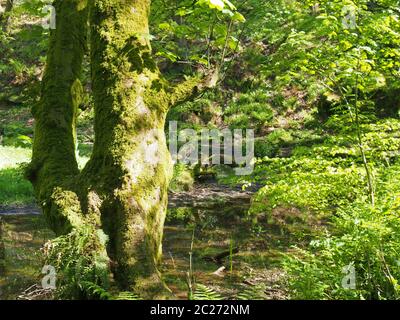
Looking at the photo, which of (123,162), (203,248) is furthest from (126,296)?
(203,248)

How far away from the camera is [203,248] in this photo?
24.3 ft

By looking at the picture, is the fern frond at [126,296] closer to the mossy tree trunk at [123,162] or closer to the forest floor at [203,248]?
the mossy tree trunk at [123,162]

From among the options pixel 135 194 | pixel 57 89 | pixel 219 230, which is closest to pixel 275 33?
pixel 219 230

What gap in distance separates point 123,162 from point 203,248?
13.3 feet

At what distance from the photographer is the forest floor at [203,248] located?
17.9ft

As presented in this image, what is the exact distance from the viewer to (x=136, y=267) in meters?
3.47

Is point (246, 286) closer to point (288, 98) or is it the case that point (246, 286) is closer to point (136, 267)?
point (136, 267)

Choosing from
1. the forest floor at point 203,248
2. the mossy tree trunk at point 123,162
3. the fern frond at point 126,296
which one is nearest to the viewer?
the fern frond at point 126,296

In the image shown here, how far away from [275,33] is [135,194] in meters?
6.76

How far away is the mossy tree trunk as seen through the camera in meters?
3.58

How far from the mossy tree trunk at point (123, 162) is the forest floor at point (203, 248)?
79 cm

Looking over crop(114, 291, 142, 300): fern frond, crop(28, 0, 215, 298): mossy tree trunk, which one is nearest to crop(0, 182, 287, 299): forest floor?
crop(28, 0, 215, 298): mossy tree trunk

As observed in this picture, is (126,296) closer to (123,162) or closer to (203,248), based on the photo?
(123,162)

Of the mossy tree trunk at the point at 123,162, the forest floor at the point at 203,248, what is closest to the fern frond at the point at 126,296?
the mossy tree trunk at the point at 123,162
